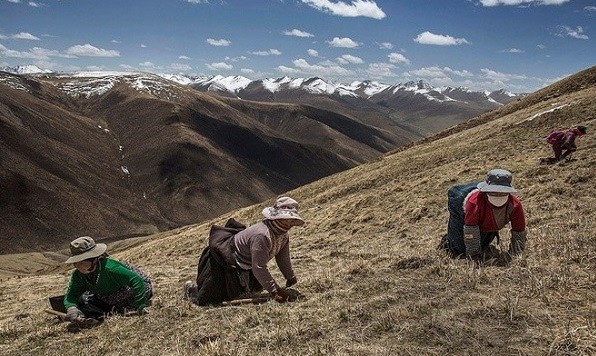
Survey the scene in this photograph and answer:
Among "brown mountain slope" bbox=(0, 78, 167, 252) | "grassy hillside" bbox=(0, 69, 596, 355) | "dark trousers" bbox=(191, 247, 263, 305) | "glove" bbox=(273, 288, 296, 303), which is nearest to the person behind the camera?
"grassy hillside" bbox=(0, 69, 596, 355)

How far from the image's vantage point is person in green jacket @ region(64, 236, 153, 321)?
7785 mm

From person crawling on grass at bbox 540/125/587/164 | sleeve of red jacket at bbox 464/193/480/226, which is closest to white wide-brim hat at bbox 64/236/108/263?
sleeve of red jacket at bbox 464/193/480/226

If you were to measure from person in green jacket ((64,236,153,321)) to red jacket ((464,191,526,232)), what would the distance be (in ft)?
19.6

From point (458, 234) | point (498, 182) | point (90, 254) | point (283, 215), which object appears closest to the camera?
point (283, 215)

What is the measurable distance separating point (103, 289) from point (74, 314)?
1.94 feet

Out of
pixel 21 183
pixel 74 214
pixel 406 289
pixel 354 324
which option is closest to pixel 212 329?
pixel 354 324

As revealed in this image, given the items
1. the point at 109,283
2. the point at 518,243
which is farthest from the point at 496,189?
the point at 109,283

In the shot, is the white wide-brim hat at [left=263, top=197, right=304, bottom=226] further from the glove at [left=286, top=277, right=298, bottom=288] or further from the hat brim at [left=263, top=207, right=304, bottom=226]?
the glove at [left=286, top=277, right=298, bottom=288]

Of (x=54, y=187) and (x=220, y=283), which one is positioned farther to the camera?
(x=54, y=187)

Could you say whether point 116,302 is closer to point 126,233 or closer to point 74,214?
point 126,233

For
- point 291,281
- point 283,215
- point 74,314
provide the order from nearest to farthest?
point 283,215, point 74,314, point 291,281

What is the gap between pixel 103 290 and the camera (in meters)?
7.96

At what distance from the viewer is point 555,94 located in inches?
1578

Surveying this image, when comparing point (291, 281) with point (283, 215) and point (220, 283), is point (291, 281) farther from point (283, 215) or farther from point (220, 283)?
point (283, 215)
